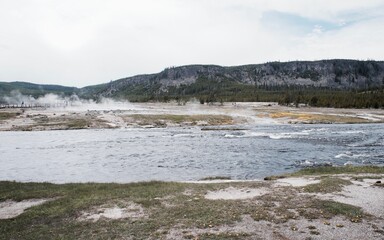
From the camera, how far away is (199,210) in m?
19.8

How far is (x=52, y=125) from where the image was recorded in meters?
93.9

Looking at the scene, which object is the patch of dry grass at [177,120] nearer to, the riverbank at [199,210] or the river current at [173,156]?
the river current at [173,156]

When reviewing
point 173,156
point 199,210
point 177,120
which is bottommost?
point 173,156

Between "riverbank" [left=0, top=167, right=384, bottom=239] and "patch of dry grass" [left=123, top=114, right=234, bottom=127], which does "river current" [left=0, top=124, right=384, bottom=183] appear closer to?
"riverbank" [left=0, top=167, right=384, bottom=239]

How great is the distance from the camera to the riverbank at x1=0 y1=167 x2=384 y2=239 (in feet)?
54.4

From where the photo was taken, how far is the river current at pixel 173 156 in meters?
37.2

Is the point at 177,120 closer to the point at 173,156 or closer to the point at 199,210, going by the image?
the point at 173,156

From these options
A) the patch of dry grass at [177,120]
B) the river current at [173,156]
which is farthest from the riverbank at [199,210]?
the patch of dry grass at [177,120]

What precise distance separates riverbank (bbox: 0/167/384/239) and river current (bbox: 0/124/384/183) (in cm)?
890

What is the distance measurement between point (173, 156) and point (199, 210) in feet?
94.0

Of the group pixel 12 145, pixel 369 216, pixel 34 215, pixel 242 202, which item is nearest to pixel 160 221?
pixel 242 202

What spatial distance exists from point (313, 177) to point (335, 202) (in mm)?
9082

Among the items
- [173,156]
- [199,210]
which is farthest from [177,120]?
[199,210]

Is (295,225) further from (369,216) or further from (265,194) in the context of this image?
(265,194)
